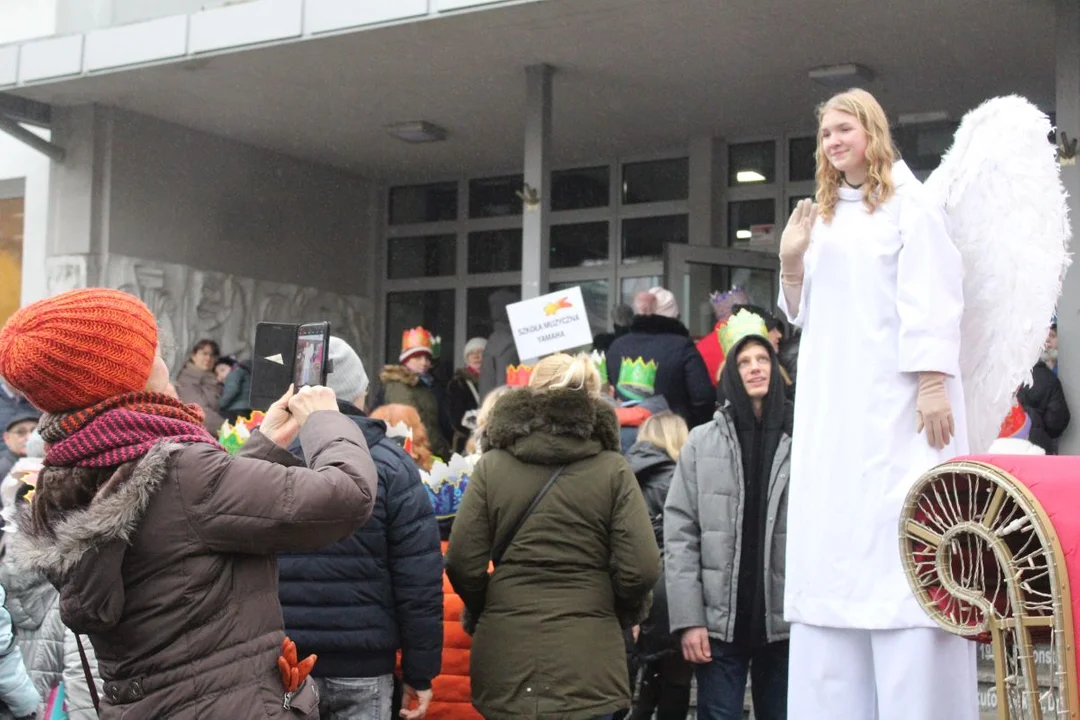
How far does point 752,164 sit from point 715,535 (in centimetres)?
872

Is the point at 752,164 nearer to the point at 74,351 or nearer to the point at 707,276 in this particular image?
the point at 707,276

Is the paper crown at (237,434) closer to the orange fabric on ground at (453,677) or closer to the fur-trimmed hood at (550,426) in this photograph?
the orange fabric on ground at (453,677)

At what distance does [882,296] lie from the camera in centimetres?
327

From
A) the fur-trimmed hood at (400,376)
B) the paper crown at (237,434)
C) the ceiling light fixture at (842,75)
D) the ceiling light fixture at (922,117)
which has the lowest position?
the paper crown at (237,434)

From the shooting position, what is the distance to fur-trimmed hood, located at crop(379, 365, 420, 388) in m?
10.6

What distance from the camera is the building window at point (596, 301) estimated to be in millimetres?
14141

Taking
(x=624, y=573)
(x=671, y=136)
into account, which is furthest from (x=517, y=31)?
(x=624, y=573)

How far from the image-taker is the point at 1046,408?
8.39m

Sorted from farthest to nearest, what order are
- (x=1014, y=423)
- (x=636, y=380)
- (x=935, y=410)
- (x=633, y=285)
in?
1. (x=633, y=285)
2. (x=636, y=380)
3. (x=1014, y=423)
4. (x=935, y=410)

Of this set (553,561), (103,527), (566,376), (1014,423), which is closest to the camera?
(103,527)

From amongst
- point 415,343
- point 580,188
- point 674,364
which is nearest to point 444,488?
point 674,364

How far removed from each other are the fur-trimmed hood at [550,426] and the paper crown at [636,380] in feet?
11.6

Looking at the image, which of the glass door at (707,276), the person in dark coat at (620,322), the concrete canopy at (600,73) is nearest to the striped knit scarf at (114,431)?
the concrete canopy at (600,73)

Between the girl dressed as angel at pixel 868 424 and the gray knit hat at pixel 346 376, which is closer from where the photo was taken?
the girl dressed as angel at pixel 868 424
